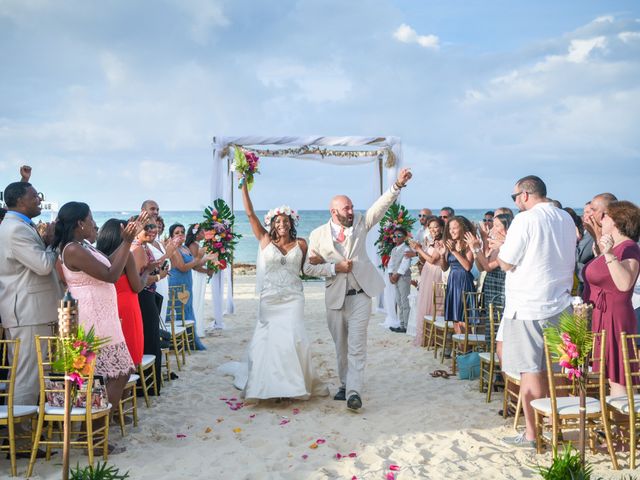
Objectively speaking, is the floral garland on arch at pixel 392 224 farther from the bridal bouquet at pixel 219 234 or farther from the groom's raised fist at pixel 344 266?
the groom's raised fist at pixel 344 266

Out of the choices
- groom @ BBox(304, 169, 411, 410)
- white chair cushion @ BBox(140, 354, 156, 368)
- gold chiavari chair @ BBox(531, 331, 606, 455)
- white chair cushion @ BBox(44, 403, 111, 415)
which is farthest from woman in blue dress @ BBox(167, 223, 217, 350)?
gold chiavari chair @ BBox(531, 331, 606, 455)

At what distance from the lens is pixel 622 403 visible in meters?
4.55

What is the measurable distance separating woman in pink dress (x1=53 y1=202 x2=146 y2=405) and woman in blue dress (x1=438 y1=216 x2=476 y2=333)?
4.82 metres

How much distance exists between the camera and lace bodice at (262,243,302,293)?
666 cm

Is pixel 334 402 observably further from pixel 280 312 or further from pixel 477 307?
pixel 477 307

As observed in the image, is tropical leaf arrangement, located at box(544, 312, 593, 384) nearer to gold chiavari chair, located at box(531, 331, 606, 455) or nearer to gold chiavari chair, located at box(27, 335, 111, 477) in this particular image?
gold chiavari chair, located at box(531, 331, 606, 455)

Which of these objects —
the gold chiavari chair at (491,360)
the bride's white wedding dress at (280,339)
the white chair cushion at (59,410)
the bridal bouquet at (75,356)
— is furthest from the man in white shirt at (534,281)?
the white chair cushion at (59,410)

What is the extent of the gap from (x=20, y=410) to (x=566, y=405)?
14.1 feet

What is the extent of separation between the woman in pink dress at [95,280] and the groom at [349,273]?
225 cm

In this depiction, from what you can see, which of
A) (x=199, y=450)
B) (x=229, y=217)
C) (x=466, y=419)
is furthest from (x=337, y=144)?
(x=199, y=450)

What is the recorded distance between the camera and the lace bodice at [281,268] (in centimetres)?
666

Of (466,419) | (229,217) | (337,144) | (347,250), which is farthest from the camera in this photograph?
(337,144)

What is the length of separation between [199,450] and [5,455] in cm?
160

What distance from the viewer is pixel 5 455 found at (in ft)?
16.3
